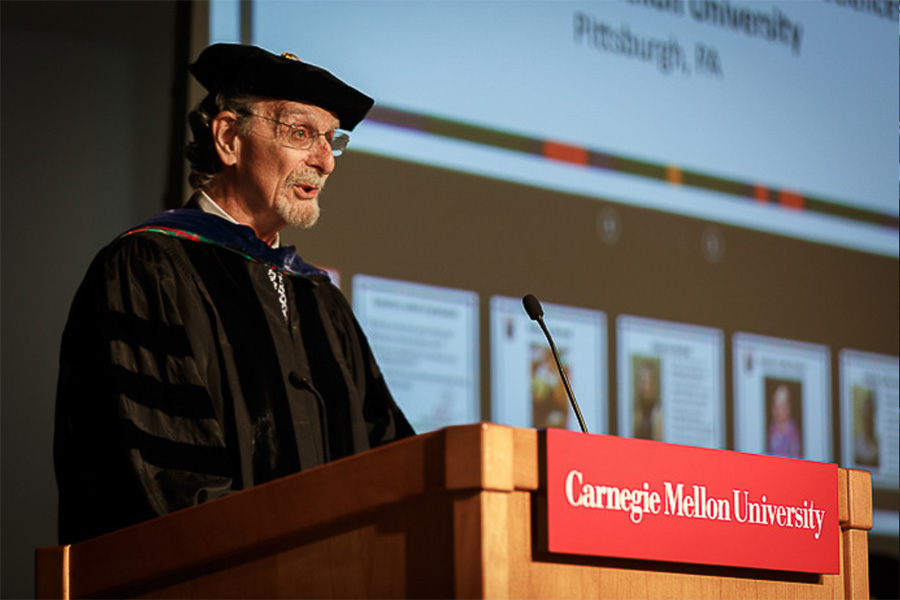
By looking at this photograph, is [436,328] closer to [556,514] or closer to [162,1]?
[162,1]

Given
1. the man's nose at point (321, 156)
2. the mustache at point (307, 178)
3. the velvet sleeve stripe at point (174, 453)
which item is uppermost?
the man's nose at point (321, 156)

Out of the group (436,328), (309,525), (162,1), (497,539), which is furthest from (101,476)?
(162,1)

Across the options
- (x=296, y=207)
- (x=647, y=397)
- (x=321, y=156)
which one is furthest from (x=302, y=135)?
(x=647, y=397)

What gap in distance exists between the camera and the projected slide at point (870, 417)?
498 cm

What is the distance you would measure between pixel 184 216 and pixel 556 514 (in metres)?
1.71

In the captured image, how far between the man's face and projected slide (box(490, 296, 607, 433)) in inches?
46.5

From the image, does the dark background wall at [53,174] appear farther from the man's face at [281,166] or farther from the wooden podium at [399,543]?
the wooden podium at [399,543]

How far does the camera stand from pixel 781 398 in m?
4.84

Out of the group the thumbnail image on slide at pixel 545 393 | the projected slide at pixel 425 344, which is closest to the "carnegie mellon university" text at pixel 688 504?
the projected slide at pixel 425 344

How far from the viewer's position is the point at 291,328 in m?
3.06

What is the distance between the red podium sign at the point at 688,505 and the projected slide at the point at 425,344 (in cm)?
206

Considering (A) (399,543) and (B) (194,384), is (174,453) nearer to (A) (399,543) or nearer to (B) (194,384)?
(B) (194,384)

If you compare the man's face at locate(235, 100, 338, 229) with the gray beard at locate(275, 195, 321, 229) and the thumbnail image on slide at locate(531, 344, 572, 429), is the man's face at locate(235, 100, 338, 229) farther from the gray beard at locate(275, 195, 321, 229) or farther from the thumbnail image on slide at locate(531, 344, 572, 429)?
the thumbnail image on slide at locate(531, 344, 572, 429)

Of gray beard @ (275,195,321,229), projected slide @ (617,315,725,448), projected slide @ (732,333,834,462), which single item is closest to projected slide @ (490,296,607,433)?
projected slide @ (617,315,725,448)
